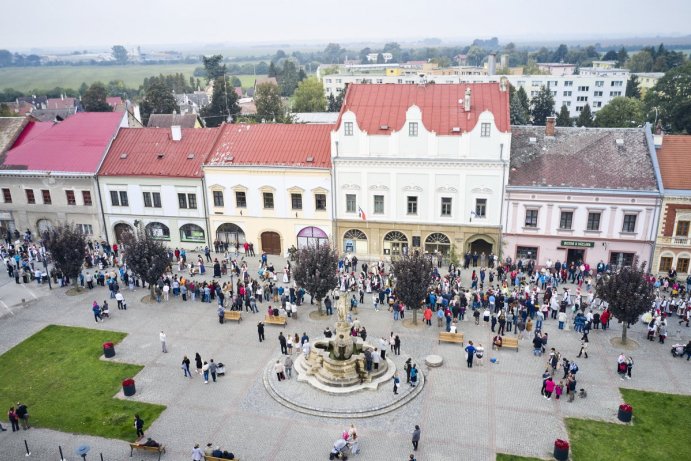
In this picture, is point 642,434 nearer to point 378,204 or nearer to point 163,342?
point 163,342

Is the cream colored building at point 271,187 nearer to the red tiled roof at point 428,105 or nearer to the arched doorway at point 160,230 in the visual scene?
the red tiled roof at point 428,105

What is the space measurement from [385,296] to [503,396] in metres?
13.2

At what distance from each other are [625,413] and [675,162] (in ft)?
75.7

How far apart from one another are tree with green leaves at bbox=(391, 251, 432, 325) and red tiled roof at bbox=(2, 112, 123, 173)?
30953 mm

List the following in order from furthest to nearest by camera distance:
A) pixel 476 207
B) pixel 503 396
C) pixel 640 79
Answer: pixel 640 79, pixel 476 207, pixel 503 396

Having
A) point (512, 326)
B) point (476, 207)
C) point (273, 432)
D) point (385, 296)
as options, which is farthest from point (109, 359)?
point (476, 207)

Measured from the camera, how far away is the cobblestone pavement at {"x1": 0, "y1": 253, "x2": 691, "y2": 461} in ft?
79.0

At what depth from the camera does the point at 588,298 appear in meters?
36.7

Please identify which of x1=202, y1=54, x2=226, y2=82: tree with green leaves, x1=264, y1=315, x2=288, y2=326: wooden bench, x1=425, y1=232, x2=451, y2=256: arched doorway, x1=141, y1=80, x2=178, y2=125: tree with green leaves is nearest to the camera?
x1=264, y1=315, x2=288, y2=326: wooden bench

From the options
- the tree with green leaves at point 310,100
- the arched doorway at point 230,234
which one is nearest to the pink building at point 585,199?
the arched doorway at point 230,234

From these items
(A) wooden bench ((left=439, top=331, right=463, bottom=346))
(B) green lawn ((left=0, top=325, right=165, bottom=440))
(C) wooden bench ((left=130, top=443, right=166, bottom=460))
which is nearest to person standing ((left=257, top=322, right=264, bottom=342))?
(B) green lawn ((left=0, top=325, right=165, bottom=440))

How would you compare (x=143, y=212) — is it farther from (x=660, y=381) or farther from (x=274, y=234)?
(x=660, y=381)

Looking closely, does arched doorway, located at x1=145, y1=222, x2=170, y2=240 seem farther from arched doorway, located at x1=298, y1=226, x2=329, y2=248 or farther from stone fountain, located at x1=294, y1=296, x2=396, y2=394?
stone fountain, located at x1=294, y1=296, x2=396, y2=394

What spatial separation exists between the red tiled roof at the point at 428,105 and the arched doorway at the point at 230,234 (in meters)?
13.1
